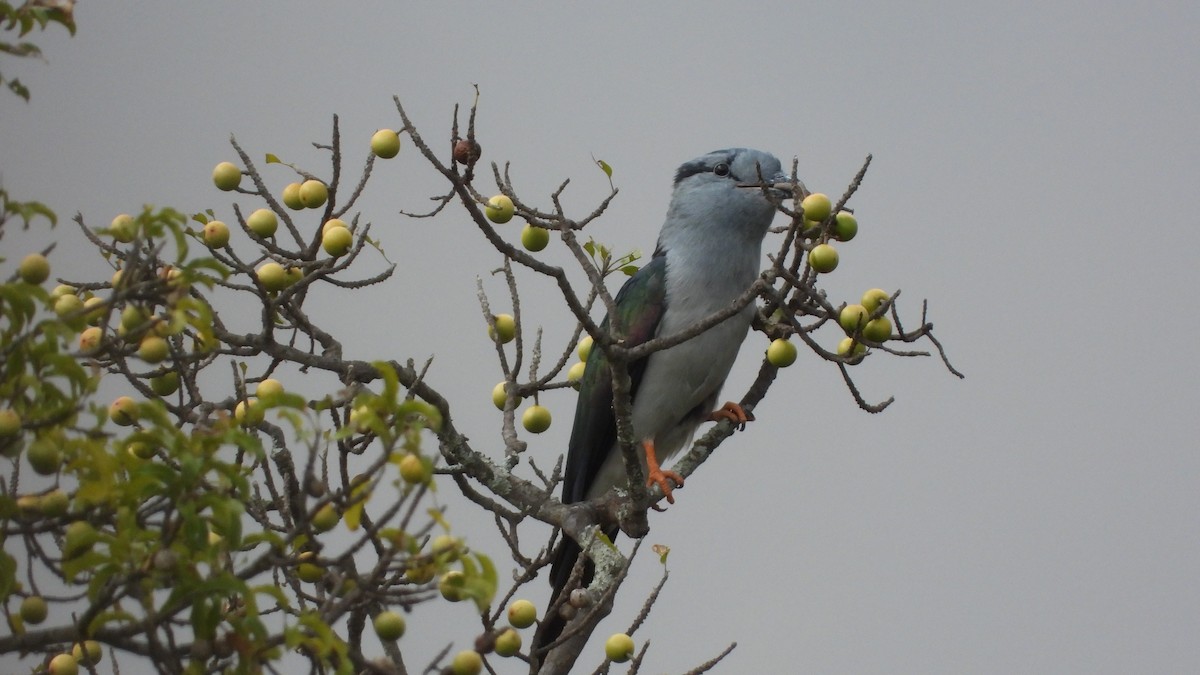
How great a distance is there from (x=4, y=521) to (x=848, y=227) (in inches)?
86.4

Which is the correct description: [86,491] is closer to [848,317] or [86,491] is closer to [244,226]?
[244,226]

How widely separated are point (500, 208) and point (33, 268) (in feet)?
5.13

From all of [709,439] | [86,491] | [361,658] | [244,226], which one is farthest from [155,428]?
[709,439]

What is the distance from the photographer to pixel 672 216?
5.09m

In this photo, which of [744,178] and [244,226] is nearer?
[244,226]

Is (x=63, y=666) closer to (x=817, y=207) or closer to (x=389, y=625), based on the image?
(x=389, y=625)

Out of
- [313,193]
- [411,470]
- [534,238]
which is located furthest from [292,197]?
[411,470]

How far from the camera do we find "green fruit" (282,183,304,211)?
374 cm

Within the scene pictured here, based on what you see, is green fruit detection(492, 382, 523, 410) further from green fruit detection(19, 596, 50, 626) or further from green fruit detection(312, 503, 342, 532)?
green fruit detection(19, 596, 50, 626)

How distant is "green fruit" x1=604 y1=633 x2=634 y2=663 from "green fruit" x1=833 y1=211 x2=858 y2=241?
116 centimetres

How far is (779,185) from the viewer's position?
12.2ft

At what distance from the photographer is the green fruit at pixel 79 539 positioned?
207cm

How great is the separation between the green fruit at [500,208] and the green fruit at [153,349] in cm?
131

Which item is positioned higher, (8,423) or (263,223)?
(263,223)
